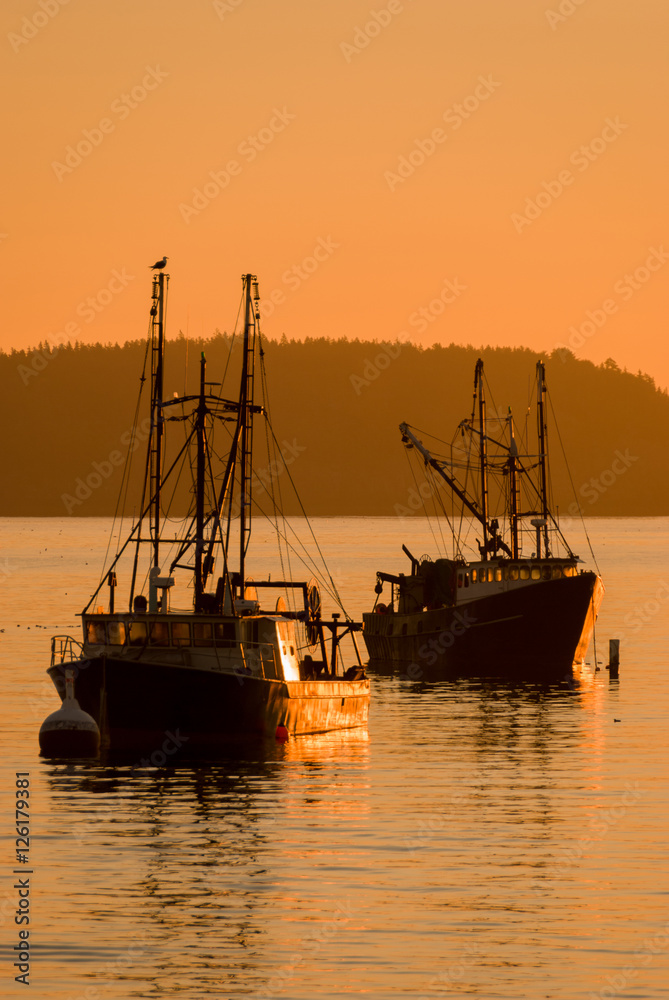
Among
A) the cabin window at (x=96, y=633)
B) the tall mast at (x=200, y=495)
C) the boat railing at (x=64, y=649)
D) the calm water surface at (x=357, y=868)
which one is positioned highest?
the tall mast at (x=200, y=495)

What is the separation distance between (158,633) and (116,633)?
148 centimetres

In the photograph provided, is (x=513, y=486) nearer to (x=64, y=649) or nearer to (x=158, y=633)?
(x=64, y=649)

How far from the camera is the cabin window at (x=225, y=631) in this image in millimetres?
54469

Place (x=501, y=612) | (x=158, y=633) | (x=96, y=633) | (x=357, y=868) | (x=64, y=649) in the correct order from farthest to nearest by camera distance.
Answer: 1. (x=501, y=612)
2. (x=64, y=649)
3. (x=96, y=633)
4. (x=158, y=633)
5. (x=357, y=868)

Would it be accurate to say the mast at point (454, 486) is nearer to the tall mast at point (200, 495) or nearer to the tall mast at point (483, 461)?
the tall mast at point (483, 461)

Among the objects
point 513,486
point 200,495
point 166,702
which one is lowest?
point 166,702

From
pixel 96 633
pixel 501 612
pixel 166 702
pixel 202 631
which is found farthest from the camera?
pixel 501 612

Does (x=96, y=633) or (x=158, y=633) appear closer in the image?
(x=158, y=633)

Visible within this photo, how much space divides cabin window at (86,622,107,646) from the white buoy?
8.23 ft

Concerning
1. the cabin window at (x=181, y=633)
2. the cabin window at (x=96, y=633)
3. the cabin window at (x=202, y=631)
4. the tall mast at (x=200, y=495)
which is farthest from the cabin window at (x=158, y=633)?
the tall mast at (x=200, y=495)

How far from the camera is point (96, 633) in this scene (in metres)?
55.1

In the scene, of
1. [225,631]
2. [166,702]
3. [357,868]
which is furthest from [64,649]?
[357,868]

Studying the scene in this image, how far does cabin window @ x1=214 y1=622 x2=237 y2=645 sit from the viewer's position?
5447 centimetres

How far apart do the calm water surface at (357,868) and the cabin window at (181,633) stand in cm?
419
